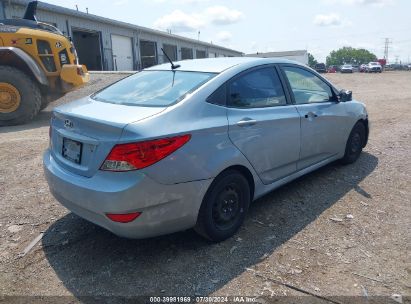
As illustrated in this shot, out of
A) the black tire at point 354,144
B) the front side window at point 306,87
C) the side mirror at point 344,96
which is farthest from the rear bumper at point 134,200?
the black tire at point 354,144

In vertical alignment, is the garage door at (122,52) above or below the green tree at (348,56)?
below

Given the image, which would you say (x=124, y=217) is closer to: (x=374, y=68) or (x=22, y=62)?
(x=22, y=62)

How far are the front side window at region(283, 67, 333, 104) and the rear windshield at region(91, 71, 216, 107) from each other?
47.5 inches

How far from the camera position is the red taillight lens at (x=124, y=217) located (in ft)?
8.86

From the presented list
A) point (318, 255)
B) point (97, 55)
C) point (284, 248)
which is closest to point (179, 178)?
point (284, 248)

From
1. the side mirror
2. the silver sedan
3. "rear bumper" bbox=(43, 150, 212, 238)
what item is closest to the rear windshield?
the silver sedan

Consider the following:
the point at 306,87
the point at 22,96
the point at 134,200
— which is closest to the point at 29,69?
the point at 22,96

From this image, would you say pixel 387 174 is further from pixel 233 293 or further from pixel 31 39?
Result: pixel 31 39

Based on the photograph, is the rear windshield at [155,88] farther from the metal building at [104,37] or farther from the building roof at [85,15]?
the metal building at [104,37]

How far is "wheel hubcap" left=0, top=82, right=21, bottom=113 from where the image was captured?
8820 millimetres

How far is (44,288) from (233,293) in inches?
56.4

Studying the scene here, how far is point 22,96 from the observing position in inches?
351

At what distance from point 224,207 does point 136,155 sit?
1062mm

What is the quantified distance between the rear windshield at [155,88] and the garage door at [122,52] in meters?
24.9
